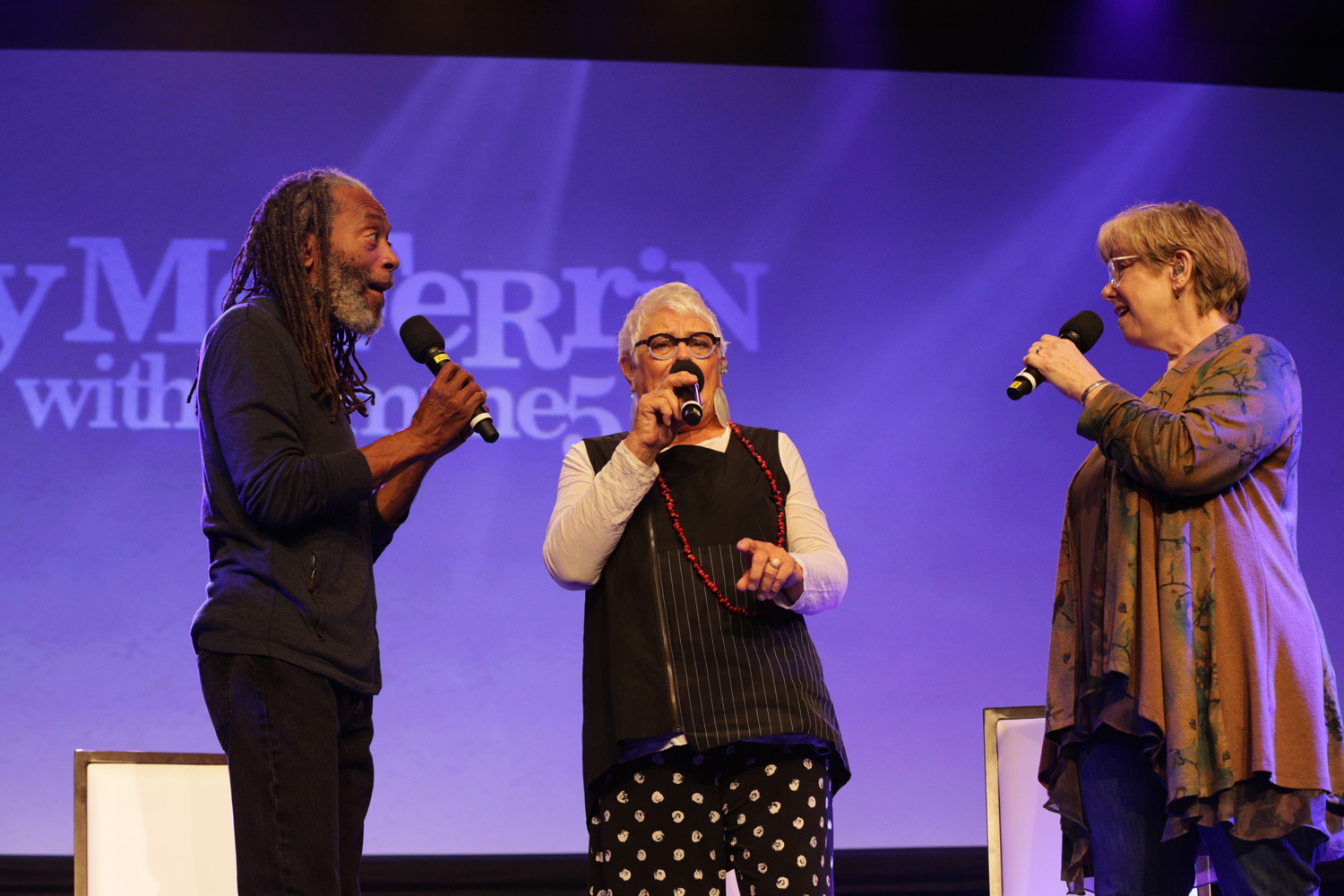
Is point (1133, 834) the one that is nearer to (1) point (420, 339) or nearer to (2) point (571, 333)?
(1) point (420, 339)

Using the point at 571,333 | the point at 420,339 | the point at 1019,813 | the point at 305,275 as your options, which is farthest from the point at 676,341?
the point at 571,333

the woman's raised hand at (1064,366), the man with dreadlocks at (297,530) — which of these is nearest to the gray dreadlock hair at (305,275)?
the man with dreadlocks at (297,530)

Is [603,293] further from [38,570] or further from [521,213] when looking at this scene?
[38,570]

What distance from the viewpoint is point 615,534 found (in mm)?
1639

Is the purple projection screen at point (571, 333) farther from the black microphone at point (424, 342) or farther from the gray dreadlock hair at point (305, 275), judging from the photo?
the gray dreadlock hair at point (305, 275)

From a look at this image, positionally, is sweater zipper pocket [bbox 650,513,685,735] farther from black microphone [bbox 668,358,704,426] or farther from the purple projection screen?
the purple projection screen

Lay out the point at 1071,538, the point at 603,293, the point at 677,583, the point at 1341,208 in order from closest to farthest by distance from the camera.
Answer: the point at 677,583
the point at 1071,538
the point at 603,293
the point at 1341,208

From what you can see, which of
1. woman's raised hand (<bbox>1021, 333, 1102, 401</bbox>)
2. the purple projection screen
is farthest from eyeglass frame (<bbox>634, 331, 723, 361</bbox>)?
the purple projection screen

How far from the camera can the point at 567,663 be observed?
11.4ft

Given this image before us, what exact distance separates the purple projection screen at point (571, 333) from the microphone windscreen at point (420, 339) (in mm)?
1640

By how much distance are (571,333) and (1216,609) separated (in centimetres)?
242

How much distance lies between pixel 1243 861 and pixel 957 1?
3122 millimetres

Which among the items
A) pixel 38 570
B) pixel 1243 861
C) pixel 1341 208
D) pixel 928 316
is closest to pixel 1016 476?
pixel 928 316

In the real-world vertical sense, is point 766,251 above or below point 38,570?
above
